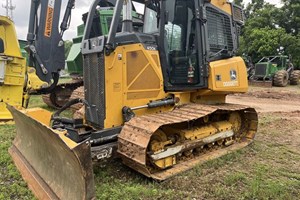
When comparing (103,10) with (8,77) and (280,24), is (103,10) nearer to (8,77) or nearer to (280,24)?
(8,77)

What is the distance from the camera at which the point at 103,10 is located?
21.3ft

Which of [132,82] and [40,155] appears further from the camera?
[132,82]

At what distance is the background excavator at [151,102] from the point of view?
12.3 ft

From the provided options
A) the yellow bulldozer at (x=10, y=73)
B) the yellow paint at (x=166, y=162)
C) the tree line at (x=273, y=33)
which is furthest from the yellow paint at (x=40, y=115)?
the tree line at (x=273, y=33)

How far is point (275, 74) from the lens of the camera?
1967 cm

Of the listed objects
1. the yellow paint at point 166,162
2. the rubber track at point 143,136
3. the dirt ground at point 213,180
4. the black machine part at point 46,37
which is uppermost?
the black machine part at point 46,37

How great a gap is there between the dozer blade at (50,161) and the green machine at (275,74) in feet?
58.9

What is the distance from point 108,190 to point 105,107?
45.8 inches

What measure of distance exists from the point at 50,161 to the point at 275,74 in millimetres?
18901

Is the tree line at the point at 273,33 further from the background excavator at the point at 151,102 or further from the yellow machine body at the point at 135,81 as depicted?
the yellow machine body at the point at 135,81

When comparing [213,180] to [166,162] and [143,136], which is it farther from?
[143,136]

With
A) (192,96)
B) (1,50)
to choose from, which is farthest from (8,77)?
(192,96)

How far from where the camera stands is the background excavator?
3.74 metres

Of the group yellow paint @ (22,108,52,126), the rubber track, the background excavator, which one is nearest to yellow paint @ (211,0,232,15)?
the background excavator
